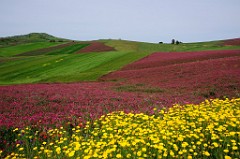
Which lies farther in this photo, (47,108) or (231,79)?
(231,79)

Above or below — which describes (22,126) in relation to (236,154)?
below

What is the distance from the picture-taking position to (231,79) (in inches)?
774

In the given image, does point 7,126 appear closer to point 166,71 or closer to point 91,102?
point 91,102

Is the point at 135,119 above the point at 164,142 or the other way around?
the other way around

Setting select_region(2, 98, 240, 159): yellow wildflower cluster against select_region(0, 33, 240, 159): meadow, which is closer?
select_region(2, 98, 240, 159): yellow wildflower cluster

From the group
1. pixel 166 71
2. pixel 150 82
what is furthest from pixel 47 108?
pixel 166 71

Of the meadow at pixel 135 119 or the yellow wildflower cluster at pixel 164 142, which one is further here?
the meadow at pixel 135 119

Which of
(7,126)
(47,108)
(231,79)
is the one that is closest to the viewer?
(7,126)

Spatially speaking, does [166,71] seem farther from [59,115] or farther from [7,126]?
[7,126]

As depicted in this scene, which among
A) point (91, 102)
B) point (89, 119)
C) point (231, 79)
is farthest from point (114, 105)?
point (231, 79)

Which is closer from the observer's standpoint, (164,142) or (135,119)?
(164,142)

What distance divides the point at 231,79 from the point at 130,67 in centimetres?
2042

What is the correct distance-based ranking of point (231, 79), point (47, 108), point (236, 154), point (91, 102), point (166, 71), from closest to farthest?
point (236, 154), point (47, 108), point (91, 102), point (231, 79), point (166, 71)

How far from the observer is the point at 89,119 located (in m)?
10.3
